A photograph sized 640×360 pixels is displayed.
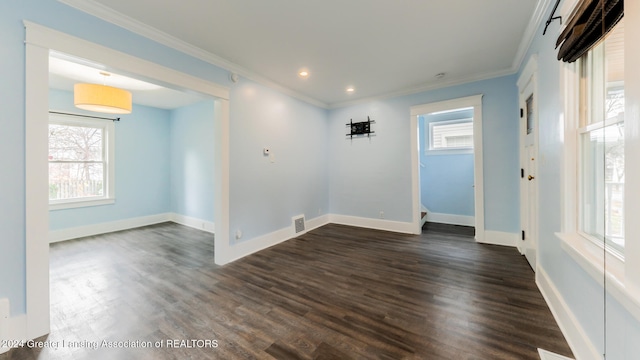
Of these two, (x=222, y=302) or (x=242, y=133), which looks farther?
(x=242, y=133)

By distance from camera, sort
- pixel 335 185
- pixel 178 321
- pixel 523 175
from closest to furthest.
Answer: pixel 178 321, pixel 523 175, pixel 335 185

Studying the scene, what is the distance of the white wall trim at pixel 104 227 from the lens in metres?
4.05

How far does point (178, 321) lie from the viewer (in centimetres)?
189

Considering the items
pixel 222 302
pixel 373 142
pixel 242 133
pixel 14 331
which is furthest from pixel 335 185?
pixel 14 331

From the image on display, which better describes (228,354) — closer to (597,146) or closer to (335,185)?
(597,146)

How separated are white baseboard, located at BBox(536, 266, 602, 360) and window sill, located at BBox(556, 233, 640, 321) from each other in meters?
0.43

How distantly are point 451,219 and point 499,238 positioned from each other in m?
1.58

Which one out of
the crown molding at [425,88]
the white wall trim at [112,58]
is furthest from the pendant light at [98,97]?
the crown molding at [425,88]

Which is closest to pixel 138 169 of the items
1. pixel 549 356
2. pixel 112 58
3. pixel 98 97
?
pixel 98 97

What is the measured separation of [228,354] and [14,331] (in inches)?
61.9

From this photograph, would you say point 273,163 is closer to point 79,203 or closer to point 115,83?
point 115,83

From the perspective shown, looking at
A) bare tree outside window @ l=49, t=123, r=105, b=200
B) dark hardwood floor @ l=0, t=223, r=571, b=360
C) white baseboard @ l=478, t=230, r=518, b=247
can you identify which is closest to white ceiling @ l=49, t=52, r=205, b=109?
bare tree outside window @ l=49, t=123, r=105, b=200

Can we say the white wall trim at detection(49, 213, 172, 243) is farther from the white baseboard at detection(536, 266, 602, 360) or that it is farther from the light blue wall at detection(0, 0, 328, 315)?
the white baseboard at detection(536, 266, 602, 360)

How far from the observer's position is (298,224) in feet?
14.3
